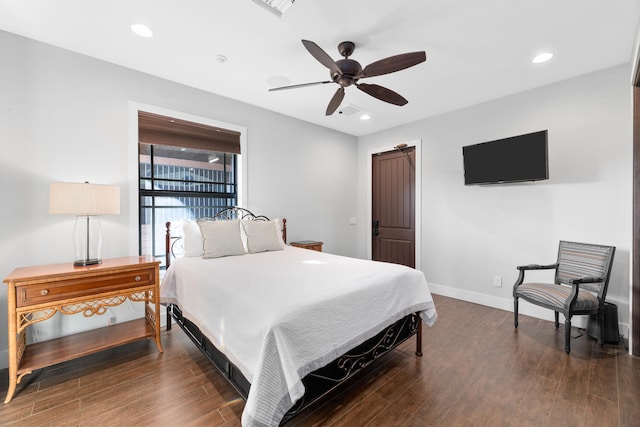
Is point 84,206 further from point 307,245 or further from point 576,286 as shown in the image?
point 576,286

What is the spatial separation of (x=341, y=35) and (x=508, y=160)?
2470 mm

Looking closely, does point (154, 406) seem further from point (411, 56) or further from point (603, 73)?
point (603, 73)

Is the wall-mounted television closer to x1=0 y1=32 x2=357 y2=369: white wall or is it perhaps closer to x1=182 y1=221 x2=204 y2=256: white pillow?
x1=0 y1=32 x2=357 y2=369: white wall

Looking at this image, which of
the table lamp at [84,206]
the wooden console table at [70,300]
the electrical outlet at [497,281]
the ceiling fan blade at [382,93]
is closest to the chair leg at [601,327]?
the electrical outlet at [497,281]

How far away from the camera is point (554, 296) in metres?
2.57

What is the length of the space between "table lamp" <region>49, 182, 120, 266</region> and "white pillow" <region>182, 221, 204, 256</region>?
0.68 metres

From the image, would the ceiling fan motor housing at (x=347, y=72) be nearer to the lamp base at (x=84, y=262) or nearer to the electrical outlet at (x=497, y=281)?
the lamp base at (x=84, y=262)

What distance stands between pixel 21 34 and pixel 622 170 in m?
5.65

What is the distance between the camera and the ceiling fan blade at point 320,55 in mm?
1889

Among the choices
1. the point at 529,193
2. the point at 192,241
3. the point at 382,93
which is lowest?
the point at 192,241

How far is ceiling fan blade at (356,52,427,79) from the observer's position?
1.98m

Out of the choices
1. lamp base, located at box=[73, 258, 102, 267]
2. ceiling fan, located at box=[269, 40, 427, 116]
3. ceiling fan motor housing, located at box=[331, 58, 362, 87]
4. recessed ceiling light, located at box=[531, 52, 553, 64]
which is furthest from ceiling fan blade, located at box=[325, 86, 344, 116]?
lamp base, located at box=[73, 258, 102, 267]

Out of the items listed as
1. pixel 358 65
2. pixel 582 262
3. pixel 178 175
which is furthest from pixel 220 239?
pixel 582 262

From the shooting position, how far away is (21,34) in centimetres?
229
